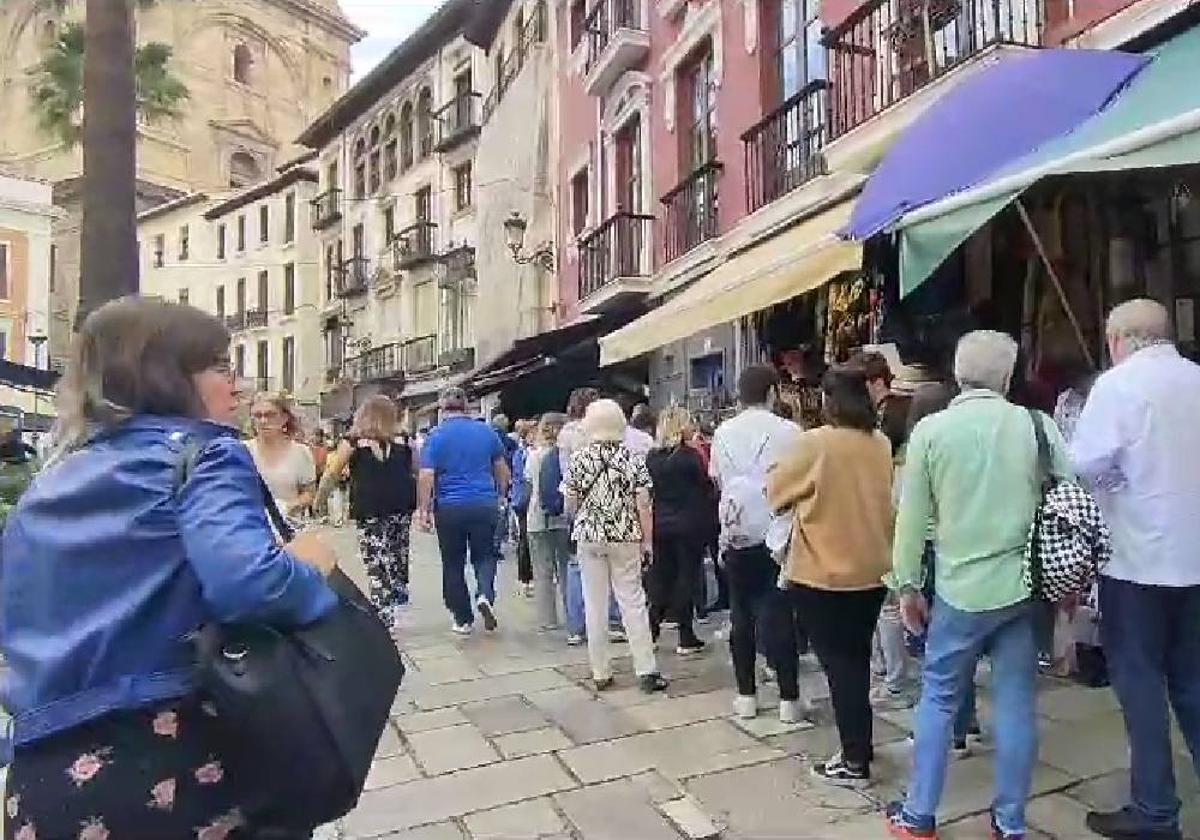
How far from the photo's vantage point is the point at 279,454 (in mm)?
5934

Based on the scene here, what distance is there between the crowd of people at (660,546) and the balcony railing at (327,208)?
35.7m

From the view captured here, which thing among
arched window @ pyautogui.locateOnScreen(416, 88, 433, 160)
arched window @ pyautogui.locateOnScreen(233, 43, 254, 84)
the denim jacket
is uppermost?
arched window @ pyautogui.locateOnScreen(233, 43, 254, 84)

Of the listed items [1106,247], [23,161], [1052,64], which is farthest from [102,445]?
[23,161]

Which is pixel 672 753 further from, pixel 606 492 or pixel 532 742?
pixel 606 492

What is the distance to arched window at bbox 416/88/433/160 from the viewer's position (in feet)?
111

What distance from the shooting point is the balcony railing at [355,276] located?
39.1 metres

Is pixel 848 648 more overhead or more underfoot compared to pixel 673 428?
more underfoot

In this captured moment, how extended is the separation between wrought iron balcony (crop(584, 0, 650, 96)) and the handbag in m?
13.7

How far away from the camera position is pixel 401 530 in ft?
23.8

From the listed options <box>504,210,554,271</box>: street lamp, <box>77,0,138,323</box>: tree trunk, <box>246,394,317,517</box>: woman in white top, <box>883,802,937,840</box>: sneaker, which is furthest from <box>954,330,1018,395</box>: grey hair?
<box>504,210,554,271</box>: street lamp

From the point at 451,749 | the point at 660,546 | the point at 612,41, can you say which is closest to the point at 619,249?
the point at 612,41

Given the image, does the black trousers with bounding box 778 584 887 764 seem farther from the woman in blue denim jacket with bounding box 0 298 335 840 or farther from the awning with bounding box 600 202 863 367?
the woman in blue denim jacket with bounding box 0 298 335 840

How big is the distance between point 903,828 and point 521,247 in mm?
17546

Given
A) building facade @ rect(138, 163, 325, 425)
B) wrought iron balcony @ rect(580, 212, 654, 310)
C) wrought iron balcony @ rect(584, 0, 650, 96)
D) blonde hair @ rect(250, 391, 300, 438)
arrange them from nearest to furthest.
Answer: blonde hair @ rect(250, 391, 300, 438) < wrought iron balcony @ rect(580, 212, 654, 310) < wrought iron balcony @ rect(584, 0, 650, 96) < building facade @ rect(138, 163, 325, 425)
